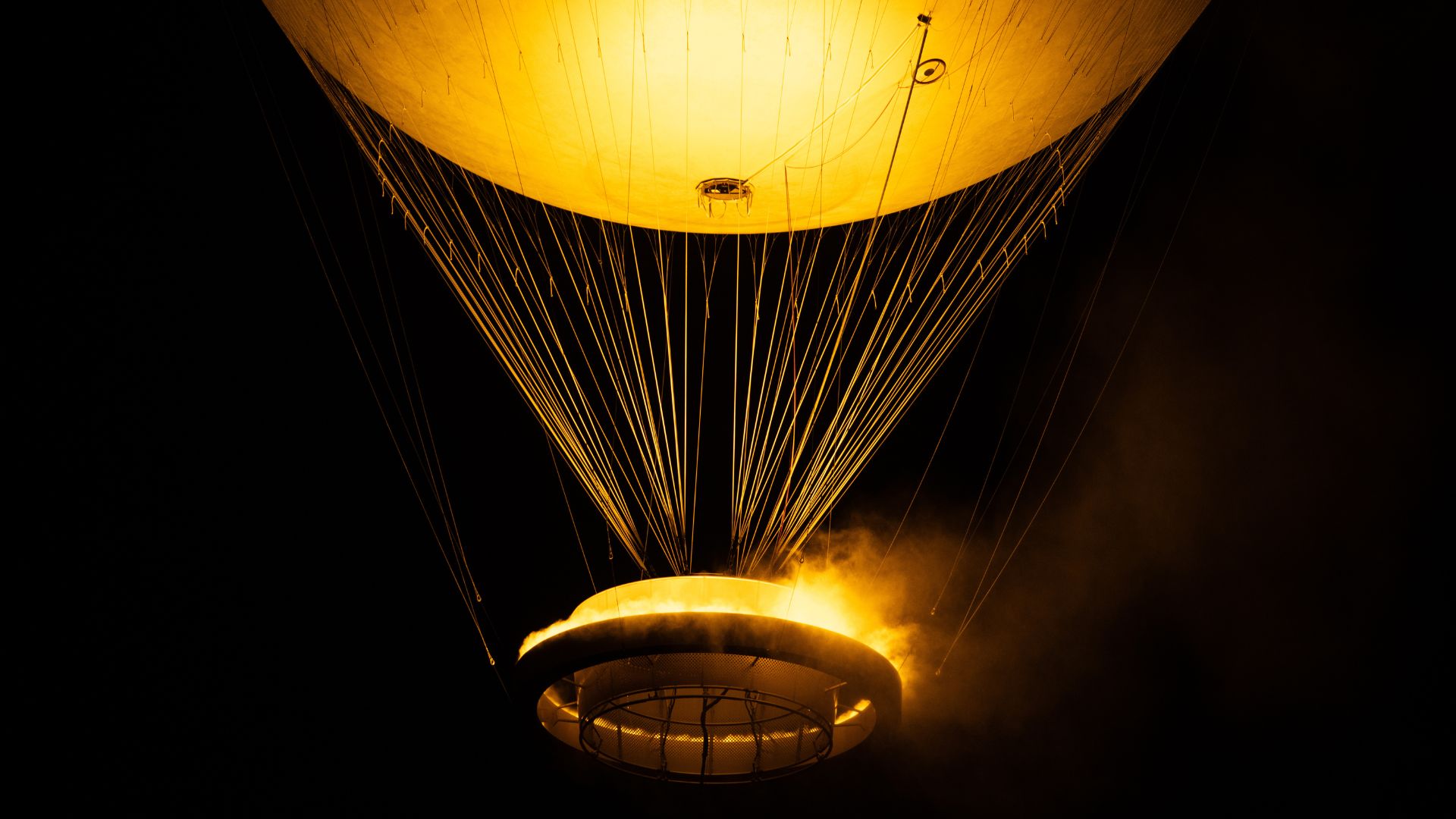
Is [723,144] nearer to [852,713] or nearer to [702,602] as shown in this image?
[702,602]

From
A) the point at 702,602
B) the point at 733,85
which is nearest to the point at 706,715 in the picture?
the point at 702,602

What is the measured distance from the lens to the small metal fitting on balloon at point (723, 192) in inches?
242

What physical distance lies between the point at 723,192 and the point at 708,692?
2955 millimetres

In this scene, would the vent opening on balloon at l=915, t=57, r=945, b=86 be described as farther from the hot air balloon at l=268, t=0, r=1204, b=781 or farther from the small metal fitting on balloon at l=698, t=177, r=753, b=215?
the small metal fitting on balloon at l=698, t=177, r=753, b=215

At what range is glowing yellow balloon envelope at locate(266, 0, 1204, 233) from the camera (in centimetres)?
485

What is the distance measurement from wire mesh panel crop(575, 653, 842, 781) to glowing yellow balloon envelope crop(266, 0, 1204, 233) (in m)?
2.84

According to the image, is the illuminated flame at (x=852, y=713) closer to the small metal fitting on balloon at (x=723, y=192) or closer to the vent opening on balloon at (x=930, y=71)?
the small metal fitting on balloon at (x=723, y=192)

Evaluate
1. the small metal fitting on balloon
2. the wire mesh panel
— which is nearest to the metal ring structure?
the wire mesh panel

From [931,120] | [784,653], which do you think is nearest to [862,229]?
[931,120]

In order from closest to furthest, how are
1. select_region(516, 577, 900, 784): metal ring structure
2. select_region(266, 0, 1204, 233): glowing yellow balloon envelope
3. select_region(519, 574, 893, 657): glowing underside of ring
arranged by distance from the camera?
select_region(266, 0, 1204, 233): glowing yellow balloon envelope < select_region(516, 577, 900, 784): metal ring structure < select_region(519, 574, 893, 657): glowing underside of ring

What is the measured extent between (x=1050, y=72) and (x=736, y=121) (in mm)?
1660

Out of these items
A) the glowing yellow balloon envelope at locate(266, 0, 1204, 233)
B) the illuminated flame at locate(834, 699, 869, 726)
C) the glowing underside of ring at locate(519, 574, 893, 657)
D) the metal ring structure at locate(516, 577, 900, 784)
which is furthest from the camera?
the illuminated flame at locate(834, 699, 869, 726)

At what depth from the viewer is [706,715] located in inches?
215

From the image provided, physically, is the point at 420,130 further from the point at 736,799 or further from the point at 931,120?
the point at 736,799
